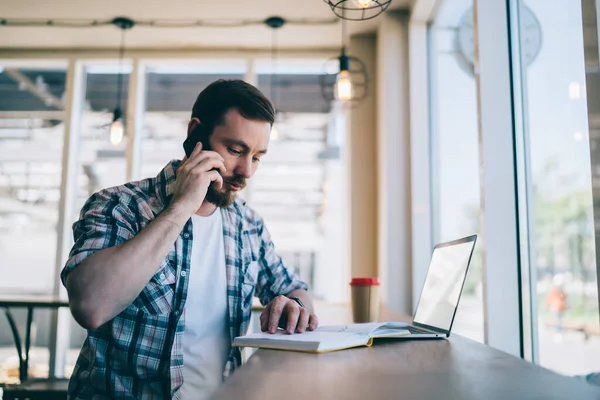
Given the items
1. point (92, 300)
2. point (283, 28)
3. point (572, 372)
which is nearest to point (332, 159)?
point (283, 28)

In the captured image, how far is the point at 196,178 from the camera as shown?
128 centimetres

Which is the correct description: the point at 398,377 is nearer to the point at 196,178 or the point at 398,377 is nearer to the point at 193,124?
the point at 196,178

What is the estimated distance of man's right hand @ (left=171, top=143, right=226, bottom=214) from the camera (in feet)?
4.13

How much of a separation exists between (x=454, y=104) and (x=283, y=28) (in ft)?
5.48

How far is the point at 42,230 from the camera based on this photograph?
173 inches

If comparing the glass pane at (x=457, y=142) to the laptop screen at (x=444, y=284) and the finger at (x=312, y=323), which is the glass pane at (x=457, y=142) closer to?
the laptop screen at (x=444, y=284)

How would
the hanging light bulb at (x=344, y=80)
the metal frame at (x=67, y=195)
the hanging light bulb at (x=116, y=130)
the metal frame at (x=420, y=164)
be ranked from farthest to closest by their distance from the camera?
the metal frame at (x=67, y=195) → the hanging light bulb at (x=116, y=130) → the metal frame at (x=420, y=164) → the hanging light bulb at (x=344, y=80)

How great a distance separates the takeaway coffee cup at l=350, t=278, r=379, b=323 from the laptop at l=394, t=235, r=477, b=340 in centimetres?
18

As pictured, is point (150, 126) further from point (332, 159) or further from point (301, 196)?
point (301, 196)

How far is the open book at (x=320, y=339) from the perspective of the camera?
1043 mm

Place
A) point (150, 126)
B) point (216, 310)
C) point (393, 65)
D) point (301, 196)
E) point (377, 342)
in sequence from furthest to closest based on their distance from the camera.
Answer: point (301, 196)
point (150, 126)
point (393, 65)
point (216, 310)
point (377, 342)

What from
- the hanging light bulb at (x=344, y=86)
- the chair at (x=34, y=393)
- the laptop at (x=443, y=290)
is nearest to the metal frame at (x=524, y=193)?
the laptop at (x=443, y=290)

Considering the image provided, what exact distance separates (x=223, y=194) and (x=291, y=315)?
15.4 inches

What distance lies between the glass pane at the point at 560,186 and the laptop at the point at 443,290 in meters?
0.36
